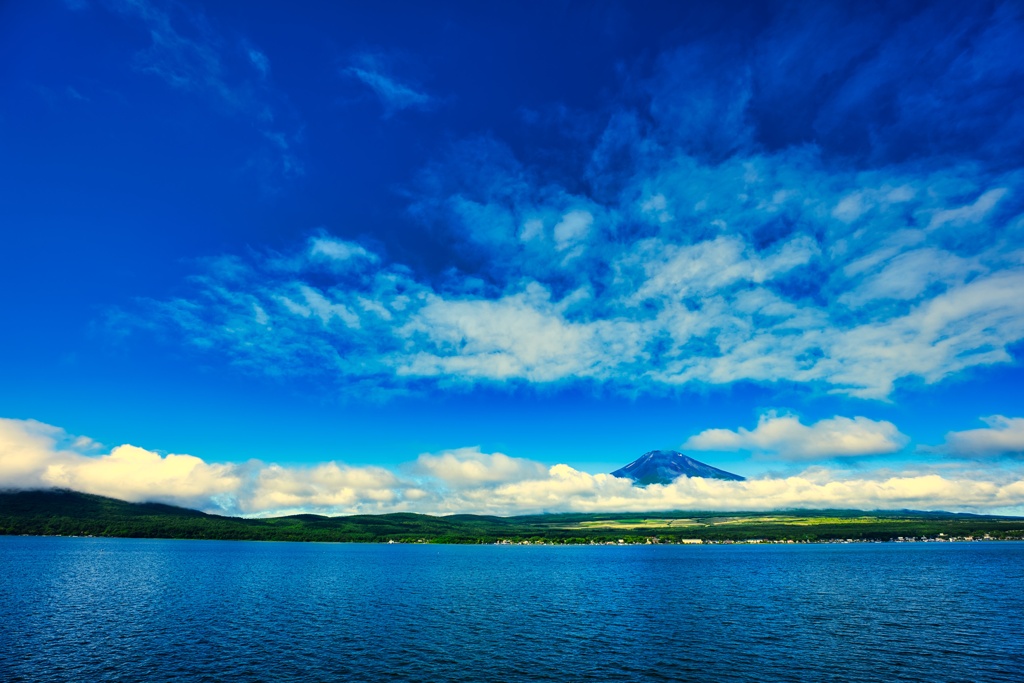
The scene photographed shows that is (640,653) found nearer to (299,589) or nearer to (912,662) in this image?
(912,662)

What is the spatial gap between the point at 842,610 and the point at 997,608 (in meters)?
26.8

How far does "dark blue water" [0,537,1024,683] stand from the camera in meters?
51.6

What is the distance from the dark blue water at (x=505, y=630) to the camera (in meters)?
51.6

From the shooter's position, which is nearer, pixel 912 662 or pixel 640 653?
pixel 912 662

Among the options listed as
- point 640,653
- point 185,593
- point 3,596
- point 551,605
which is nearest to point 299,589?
point 185,593

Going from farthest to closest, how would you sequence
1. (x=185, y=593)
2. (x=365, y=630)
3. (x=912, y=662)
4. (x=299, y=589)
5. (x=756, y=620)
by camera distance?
(x=299, y=589) < (x=185, y=593) < (x=756, y=620) < (x=365, y=630) < (x=912, y=662)

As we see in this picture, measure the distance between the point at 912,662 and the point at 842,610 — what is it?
117 feet

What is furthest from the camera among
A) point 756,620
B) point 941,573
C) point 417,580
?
point 941,573

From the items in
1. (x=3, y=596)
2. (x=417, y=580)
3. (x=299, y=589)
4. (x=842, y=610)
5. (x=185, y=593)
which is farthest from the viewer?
(x=417, y=580)

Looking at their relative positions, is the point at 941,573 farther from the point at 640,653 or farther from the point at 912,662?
the point at 640,653

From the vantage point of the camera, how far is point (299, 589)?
115000 millimetres

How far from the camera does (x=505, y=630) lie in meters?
72.0

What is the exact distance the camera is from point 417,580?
141 m

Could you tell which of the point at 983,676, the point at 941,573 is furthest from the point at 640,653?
the point at 941,573
